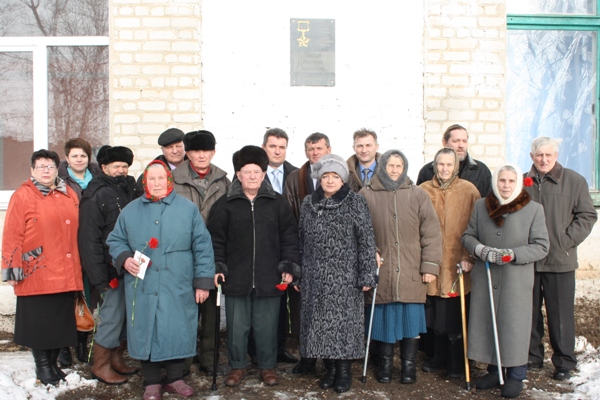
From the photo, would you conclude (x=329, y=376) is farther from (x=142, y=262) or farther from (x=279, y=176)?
(x=279, y=176)

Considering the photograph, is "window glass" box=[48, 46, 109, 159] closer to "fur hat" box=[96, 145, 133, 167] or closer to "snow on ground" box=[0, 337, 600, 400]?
"fur hat" box=[96, 145, 133, 167]

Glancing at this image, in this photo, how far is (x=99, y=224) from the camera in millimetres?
3992

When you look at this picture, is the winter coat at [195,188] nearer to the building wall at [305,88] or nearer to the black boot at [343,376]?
the black boot at [343,376]

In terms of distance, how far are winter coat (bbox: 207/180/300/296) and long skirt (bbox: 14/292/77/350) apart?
1106 millimetres

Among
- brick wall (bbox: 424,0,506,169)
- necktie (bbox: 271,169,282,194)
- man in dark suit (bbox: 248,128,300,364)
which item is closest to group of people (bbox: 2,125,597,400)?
man in dark suit (bbox: 248,128,300,364)

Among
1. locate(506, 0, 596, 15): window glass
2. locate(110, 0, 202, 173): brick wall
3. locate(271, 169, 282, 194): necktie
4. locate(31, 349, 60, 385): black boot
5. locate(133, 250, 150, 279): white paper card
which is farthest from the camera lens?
locate(506, 0, 596, 15): window glass

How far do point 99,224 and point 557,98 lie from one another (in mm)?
4954

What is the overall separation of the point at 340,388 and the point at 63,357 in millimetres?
2131

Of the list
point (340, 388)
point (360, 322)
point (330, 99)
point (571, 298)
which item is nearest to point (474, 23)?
point (330, 99)

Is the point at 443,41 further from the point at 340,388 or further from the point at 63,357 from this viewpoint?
the point at 63,357

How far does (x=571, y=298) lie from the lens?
4.21m

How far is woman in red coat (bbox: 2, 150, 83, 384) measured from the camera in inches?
154

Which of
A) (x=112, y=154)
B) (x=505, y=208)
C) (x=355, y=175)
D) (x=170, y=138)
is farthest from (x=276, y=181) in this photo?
(x=505, y=208)

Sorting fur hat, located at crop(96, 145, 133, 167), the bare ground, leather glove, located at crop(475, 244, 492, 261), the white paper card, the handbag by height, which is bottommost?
the bare ground
